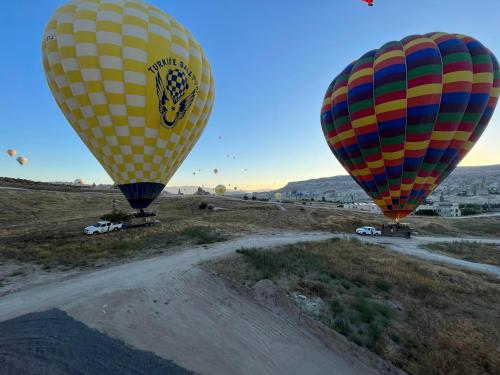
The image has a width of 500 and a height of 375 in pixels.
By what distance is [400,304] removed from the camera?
11.2 m

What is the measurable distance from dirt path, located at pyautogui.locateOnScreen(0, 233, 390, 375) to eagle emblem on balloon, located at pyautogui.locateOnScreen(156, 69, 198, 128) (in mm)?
10987

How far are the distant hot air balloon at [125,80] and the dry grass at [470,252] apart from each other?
2907 cm

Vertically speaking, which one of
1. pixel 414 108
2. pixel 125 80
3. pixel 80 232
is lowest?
pixel 80 232

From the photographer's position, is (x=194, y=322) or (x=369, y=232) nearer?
(x=194, y=322)

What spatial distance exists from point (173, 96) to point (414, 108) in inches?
662

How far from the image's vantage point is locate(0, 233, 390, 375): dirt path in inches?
286

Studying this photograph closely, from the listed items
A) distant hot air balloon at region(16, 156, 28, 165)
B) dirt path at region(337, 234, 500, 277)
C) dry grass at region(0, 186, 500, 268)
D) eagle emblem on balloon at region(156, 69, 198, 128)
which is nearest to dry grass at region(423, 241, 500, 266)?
dirt path at region(337, 234, 500, 277)

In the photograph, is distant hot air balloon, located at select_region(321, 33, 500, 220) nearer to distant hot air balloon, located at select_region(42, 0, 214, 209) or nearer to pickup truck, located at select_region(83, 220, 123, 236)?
distant hot air balloon, located at select_region(42, 0, 214, 209)

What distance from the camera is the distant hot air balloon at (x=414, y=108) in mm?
17281

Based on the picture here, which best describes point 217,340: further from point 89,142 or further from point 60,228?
point 60,228

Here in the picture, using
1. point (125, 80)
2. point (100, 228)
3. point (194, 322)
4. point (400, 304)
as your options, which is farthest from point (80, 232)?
point (400, 304)

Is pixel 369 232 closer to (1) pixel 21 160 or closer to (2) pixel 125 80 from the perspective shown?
(2) pixel 125 80

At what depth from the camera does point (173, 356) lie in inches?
272

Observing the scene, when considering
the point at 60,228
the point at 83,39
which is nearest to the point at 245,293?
the point at 83,39
